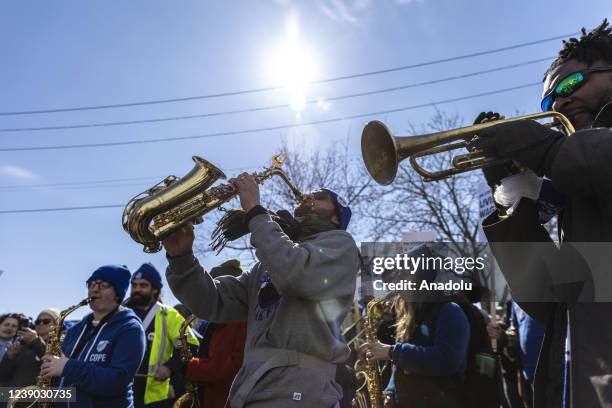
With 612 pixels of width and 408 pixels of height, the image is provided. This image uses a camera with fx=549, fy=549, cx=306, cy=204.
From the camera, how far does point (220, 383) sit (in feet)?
14.1

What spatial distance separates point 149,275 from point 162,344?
838mm

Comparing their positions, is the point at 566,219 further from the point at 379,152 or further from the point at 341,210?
the point at 341,210

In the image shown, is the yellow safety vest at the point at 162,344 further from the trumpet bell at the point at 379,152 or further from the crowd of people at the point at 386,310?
the trumpet bell at the point at 379,152

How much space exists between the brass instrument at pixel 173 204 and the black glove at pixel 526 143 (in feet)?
5.20

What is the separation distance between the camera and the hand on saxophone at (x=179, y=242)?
11.0ft

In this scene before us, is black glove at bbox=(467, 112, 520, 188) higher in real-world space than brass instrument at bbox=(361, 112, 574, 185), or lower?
lower

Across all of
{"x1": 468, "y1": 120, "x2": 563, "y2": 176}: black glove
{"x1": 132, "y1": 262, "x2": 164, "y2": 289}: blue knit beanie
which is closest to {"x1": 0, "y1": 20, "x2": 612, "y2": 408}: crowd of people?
{"x1": 468, "y1": 120, "x2": 563, "y2": 176}: black glove

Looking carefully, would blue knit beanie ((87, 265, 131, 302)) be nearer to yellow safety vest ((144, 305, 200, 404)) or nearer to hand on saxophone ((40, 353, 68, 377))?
hand on saxophone ((40, 353, 68, 377))

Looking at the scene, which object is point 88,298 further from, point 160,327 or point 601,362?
point 601,362

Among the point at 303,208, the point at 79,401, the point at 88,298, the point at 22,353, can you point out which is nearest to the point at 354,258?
the point at 303,208

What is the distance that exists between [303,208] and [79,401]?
235cm

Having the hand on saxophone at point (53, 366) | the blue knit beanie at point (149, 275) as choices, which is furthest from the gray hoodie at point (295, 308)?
the blue knit beanie at point (149, 275)

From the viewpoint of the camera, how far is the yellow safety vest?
5.54m
